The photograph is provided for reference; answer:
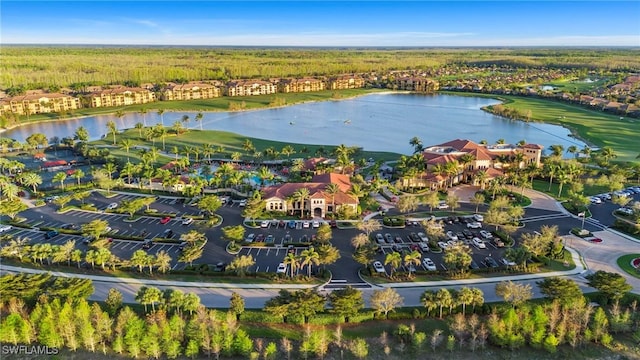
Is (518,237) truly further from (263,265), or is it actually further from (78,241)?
(78,241)

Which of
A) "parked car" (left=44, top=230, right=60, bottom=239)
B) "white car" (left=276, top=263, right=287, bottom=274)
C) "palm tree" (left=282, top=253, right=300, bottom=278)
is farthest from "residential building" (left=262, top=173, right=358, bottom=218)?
"parked car" (left=44, top=230, right=60, bottom=239)

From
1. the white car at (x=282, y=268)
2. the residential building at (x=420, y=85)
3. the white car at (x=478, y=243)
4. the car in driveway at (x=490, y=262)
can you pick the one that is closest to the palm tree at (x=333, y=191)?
the white car at (x=282, y=268)

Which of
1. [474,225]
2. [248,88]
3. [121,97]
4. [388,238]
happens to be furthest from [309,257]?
[248,88]

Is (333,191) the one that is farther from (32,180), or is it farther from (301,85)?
(301,85)

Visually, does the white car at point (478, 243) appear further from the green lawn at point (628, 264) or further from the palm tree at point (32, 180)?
the palm tree at point (32, 180)

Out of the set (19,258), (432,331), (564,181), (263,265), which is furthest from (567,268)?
(19,258)

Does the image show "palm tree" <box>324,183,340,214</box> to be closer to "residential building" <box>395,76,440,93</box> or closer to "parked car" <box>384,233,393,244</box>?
"parked car" <box>384,233,393,244</box>

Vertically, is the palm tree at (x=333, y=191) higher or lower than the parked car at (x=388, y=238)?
→ higher

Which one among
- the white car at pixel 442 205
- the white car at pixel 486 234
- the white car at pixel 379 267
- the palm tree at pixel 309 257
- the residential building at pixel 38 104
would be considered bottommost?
the white car at pixel 379 267
